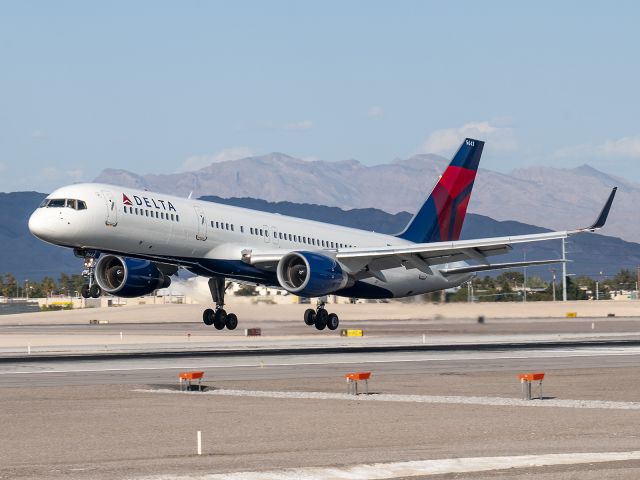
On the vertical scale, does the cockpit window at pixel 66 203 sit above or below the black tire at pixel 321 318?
above

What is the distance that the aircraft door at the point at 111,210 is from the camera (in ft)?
174

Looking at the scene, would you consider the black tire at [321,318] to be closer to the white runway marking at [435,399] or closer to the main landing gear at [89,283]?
the main landing gear at [89,283]

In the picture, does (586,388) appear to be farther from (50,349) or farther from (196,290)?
(196,290)

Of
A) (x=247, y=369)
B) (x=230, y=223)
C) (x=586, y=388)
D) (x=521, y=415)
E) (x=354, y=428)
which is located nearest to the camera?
(x=354, y=428)

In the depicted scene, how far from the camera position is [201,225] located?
57812 millimetres

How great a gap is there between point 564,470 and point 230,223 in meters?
41.7

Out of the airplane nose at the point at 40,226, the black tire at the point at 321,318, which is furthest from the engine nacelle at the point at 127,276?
the black tire at the point at 321,318

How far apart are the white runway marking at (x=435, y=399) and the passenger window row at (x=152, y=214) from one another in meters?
19.9

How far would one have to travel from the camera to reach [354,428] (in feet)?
86.2

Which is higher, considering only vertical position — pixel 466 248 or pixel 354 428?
pixel 466 248

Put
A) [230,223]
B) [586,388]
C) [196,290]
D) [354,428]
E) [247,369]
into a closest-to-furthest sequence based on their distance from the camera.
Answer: [354,428]
[586,388]
[247,369]
[230,223]
[196,290]

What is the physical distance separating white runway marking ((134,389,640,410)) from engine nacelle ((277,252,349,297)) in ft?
76.9

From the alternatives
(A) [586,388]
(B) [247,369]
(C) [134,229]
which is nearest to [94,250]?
(C) [134,229]

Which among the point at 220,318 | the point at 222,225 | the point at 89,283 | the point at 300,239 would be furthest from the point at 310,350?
the point at 89,283
